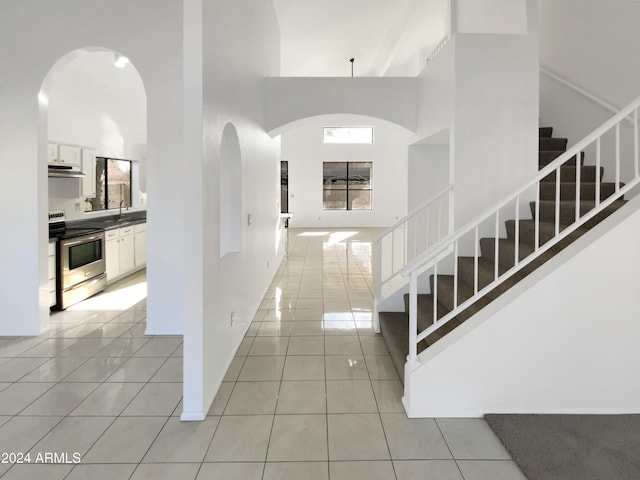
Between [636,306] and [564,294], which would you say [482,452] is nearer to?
[564,294]

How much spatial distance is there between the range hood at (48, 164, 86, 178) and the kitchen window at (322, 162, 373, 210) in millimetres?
9771

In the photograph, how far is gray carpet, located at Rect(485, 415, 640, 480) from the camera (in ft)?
6.50

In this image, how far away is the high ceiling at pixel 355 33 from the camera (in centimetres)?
673

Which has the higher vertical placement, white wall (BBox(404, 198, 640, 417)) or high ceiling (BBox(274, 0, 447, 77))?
high ceiling (BBox(274, 0, 447, 77))

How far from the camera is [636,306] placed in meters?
2.47

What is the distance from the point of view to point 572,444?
221cm

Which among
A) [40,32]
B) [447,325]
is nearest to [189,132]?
[447,325]

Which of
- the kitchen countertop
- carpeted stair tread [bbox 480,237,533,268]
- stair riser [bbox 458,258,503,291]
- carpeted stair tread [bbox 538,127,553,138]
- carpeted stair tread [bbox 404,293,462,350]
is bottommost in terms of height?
carpeted stair tread [bbox 404,293,462,350]

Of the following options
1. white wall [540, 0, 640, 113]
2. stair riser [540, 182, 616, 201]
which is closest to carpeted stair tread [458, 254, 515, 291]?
stair riser [540, 182, 616, 201]

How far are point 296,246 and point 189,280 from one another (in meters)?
7.84

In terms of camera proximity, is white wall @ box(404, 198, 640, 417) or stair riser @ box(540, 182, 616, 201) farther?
stair riser @ box(540, 182, 616, 201)

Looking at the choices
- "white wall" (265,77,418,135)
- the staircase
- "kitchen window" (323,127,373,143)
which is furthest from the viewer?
"kitchen window" (323,127,373,143)

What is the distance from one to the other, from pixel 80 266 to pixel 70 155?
1704mm

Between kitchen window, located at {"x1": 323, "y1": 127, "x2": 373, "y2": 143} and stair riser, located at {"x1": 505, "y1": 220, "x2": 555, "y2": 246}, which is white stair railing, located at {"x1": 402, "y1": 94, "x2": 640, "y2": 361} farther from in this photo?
kitchen window, located at {"x1": 323, "y1": 127, "x2": 373, "y2": 143}
